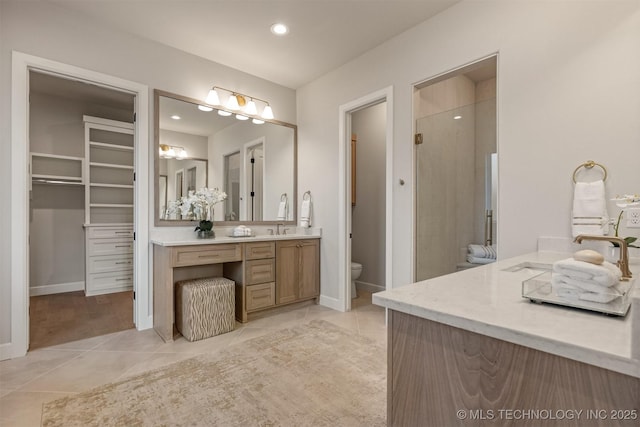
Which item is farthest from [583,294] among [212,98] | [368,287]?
[368,287]

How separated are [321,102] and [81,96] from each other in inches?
127

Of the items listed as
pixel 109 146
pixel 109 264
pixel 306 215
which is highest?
pixel 109 146

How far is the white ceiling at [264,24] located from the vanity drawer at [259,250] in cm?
197

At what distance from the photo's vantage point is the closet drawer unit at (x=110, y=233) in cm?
411

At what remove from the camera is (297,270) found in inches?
138

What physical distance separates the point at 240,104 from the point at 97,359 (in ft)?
8.92

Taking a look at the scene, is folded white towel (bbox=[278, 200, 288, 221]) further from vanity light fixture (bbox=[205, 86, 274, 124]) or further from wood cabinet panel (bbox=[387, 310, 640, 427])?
wood cabinet panel (bbox=[387, 310, 640, 427])

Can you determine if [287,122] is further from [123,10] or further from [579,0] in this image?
[579,0]

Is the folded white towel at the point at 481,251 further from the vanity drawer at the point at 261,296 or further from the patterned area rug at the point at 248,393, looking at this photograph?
the vanity drawer at the point at 261,296

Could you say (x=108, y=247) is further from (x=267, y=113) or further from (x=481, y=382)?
Answer: (x=481, y=382)

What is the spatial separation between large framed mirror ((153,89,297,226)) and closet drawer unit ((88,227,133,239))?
183 centimetres

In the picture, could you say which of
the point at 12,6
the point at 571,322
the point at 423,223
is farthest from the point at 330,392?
the point at 12,6

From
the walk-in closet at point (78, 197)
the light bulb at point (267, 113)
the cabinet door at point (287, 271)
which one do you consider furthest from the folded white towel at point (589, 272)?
the walk-in closet at point (78, 197)

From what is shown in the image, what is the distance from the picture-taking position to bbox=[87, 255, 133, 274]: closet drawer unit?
4082 mm
